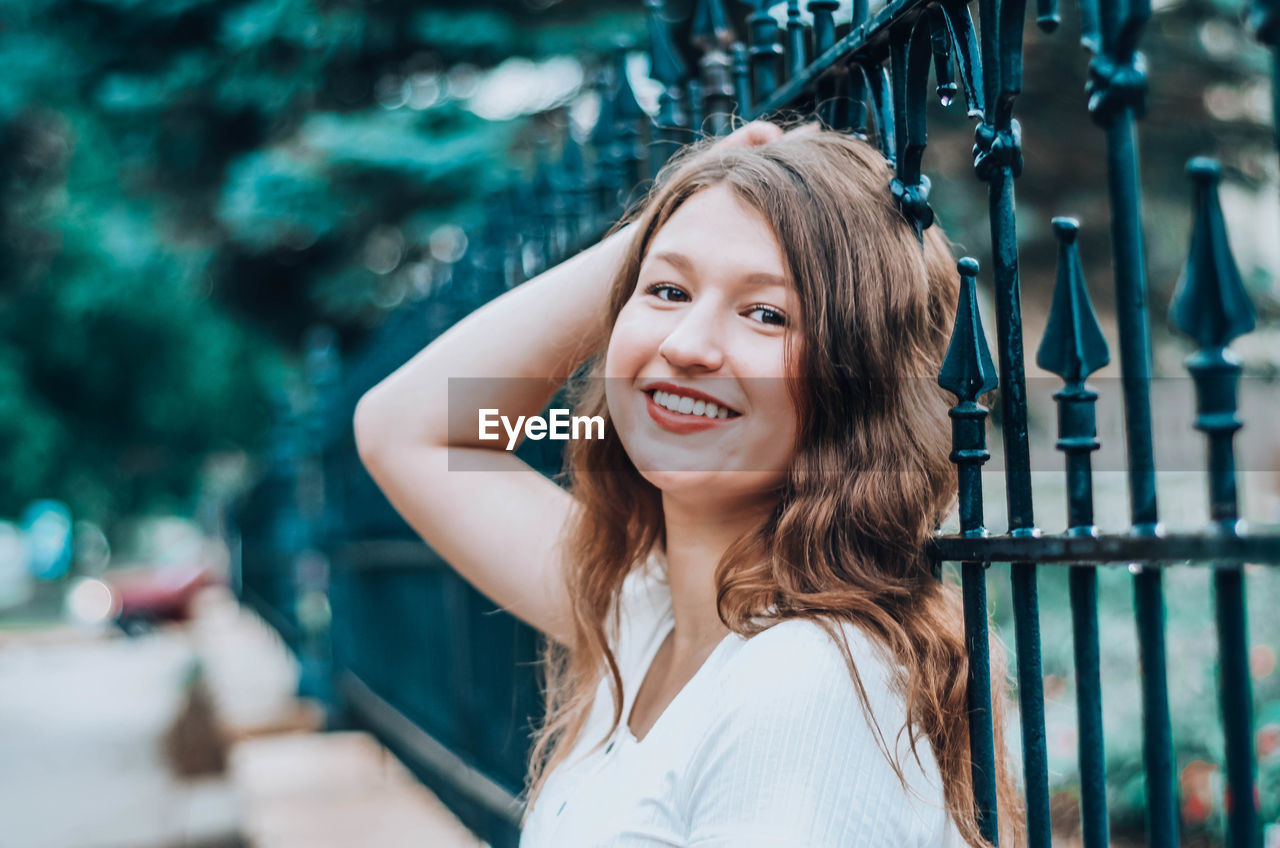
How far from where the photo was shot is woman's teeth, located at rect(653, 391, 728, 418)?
4.90 ft

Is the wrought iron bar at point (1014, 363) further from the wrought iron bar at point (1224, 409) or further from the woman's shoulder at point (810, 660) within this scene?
the wrought iron bar at point (1224, 409)

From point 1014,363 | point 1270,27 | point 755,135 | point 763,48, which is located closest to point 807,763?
point 1014,363

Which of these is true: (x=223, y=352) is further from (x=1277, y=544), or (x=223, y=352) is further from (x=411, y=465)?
(x=1277, y=544)

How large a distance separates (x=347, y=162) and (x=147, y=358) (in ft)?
35.4

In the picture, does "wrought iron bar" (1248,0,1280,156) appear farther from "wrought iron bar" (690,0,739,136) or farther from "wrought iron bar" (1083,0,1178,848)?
"wrought iron bar" (690,0,739,136)

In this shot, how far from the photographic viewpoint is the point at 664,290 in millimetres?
1594

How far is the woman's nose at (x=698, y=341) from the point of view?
1456 millimetres

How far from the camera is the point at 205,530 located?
1608 inches

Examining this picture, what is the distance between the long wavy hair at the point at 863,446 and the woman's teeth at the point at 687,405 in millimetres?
109

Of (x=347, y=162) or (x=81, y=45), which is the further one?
(x=81, y=45)

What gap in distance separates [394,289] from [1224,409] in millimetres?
7192

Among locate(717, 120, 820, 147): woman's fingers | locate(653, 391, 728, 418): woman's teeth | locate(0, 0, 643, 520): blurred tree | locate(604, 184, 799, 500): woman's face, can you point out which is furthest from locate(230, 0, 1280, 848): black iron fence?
locate(0, 0, 643, 520): blurred tree

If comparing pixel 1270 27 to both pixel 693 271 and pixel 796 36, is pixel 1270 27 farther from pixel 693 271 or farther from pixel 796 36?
pixel 796 36

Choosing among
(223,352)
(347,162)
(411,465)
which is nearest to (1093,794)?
(411,465)
